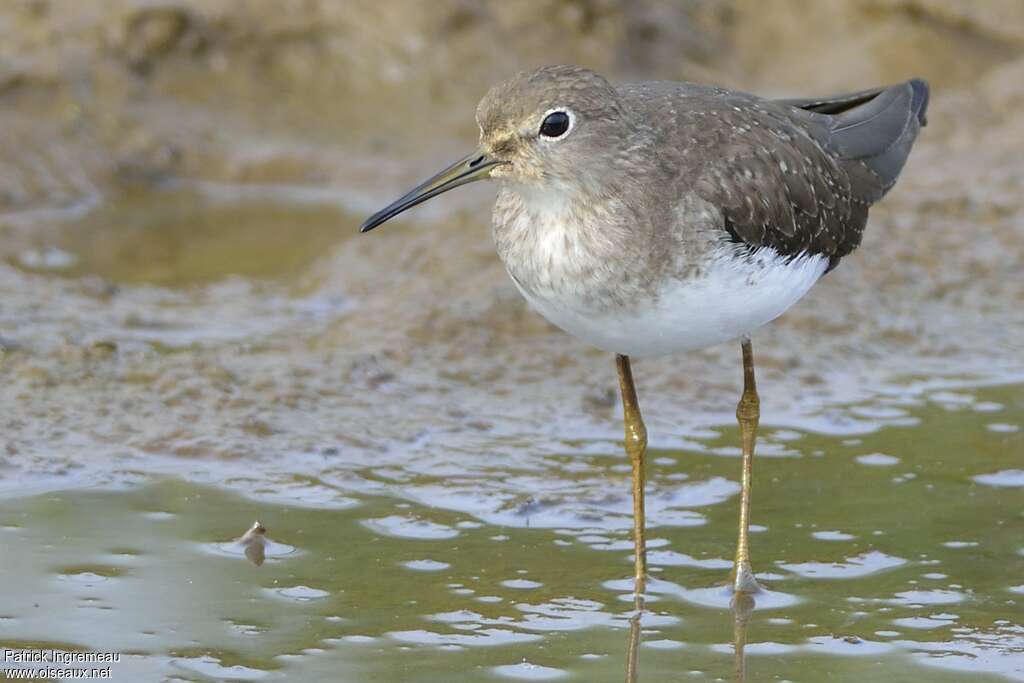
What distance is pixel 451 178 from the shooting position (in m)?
5.91

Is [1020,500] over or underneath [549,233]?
underneath

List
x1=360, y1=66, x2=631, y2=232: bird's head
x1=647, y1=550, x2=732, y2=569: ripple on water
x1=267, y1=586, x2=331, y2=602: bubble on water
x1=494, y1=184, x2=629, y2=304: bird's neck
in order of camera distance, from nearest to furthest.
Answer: x1=494, y1=184, x2=629, y2=304: bird's neck < x1=360, y1=66, x2=631, y2=232: bird's head < x1=267, y1=586, x2=331, y2=602: bubble on water < x1=647, y1=550, x2=732, y2=569: ripple on water

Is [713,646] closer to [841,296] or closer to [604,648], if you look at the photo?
[604,648]

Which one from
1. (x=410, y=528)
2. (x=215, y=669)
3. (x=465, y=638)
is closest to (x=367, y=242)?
(x=410, y=528)

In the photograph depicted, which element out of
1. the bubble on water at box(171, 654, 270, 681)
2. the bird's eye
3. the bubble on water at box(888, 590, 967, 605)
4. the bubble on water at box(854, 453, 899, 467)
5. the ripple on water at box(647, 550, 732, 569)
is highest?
the bird's eye

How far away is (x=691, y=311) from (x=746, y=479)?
99 cm

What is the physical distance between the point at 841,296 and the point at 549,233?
11.7ft

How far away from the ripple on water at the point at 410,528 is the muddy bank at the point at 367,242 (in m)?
0.61

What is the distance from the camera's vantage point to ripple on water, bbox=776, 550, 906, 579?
6.23 meters

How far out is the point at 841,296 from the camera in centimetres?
895

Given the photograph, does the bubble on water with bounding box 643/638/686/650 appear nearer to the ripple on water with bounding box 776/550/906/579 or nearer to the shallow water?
the shallow water

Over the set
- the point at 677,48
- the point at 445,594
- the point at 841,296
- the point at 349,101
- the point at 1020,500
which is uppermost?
the point at 677,48

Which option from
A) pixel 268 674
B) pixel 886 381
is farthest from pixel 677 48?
pixel 268 674

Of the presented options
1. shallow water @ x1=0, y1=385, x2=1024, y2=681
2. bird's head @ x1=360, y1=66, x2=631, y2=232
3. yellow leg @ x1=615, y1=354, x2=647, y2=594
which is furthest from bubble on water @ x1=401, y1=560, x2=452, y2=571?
bird's head @ x1=360, y1=66, x2=631, y2=232
